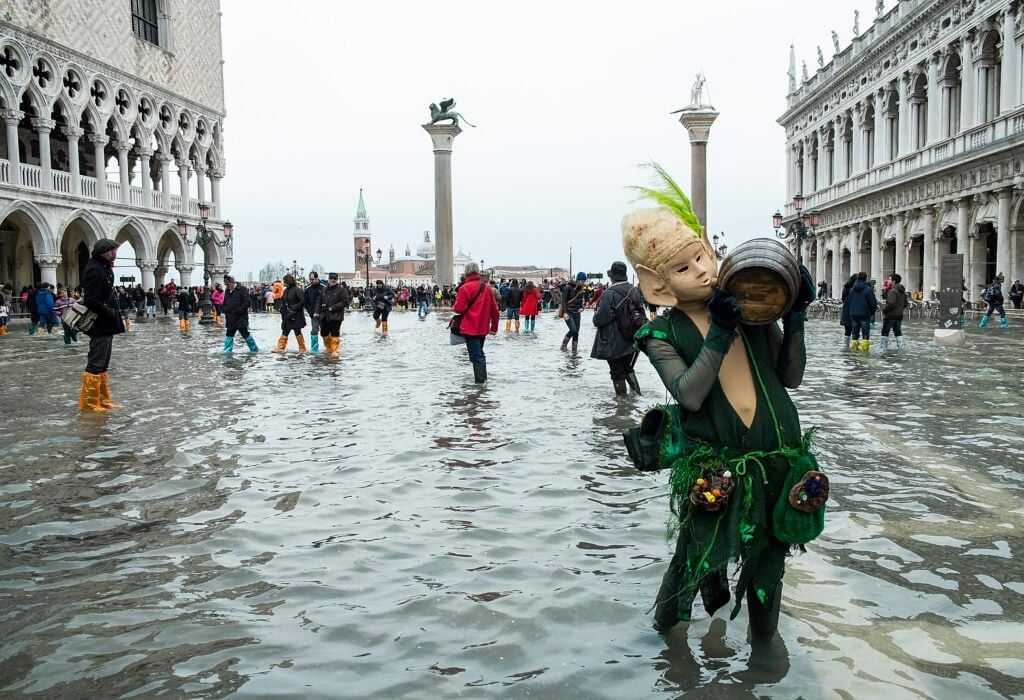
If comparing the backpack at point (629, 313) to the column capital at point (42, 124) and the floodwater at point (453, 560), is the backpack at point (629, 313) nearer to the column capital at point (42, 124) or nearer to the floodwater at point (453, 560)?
the floodwater at point (453, 560)

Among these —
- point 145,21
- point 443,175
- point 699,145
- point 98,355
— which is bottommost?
point 98,355

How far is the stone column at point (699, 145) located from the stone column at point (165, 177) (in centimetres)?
2107

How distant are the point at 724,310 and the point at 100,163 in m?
33.0

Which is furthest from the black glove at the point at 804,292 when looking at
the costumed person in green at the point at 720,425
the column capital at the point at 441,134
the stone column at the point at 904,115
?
the stone column at the point at 904,115

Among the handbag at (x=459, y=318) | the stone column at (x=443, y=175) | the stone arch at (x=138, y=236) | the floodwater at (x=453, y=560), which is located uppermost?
the stone column at (x=443, y=175)

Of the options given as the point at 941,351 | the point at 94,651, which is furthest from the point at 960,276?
the point at 94,651

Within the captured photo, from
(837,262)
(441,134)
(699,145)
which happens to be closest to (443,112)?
(441,134)

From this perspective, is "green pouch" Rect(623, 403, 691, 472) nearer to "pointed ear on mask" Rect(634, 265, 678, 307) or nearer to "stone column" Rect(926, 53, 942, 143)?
"pointed ear on mask" Rect(634, 265, 678, 307)

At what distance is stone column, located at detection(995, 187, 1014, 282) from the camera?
86.8 feet

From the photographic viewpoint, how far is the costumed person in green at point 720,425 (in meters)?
2.74

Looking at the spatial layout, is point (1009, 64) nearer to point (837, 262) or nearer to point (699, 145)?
point (699, 145)

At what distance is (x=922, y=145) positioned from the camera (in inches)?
1363

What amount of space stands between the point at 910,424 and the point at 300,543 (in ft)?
18.2

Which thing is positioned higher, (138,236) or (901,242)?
(138,236)
